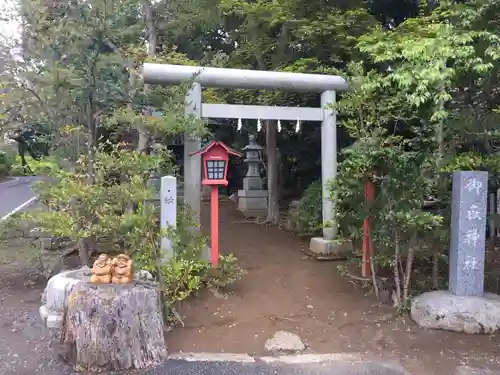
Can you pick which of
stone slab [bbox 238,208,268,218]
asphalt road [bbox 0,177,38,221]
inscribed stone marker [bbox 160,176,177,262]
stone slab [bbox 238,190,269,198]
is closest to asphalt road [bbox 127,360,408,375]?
inscribed stone marker [bbox 160,176,177,262]

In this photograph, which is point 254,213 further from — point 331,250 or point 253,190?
point 331,250

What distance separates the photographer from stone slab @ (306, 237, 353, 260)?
26.7 ft

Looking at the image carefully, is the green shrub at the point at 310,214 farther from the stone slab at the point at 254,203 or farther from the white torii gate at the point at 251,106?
the stone slab at the point at 254,203

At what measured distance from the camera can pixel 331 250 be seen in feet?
26.7

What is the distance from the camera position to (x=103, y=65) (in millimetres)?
6141

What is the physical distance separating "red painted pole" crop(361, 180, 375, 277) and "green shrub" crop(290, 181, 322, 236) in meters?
2.50

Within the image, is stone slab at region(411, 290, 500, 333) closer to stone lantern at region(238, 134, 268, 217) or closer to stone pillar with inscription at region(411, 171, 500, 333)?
stone pillar with inscription at region(411, 171, 500, 333)

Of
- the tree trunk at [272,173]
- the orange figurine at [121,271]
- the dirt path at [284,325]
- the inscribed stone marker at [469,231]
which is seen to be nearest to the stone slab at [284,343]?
the dirt path at [284,325]

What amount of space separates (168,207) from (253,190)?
29.2 ft

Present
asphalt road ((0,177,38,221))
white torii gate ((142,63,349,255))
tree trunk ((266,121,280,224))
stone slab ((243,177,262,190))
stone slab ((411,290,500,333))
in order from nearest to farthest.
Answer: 1. stone slab ((411,290,500,333))
2. white torii gate ((142,63,349,255))
3. tree trunk ((266,121,280,224))
4. stone slab ((243,177,262,190))
5. asphalt road ((0,177,38,221))

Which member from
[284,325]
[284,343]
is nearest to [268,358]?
[284,343]

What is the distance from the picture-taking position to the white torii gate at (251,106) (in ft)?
22.2

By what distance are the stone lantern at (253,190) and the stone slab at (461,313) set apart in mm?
8674

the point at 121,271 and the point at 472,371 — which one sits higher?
the point at 121,271
